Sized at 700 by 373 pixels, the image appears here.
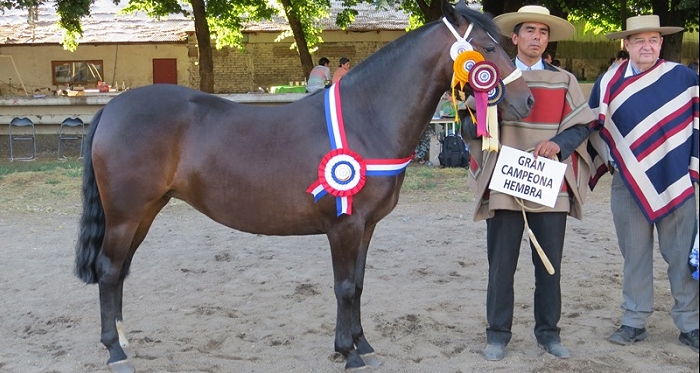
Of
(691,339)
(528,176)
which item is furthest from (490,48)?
(691,339)

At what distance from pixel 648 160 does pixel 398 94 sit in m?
1.66

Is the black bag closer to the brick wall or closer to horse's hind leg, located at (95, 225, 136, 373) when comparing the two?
horse's hind leg, located at (95, 225, 136, 373)

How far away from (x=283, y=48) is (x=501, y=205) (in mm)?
26250

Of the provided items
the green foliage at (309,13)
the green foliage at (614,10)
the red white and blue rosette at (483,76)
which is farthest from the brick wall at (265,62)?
the red white and blue rosette at (483,76)

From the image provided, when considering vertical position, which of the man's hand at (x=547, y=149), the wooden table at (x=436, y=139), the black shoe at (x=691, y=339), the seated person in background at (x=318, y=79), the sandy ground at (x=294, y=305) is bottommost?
the sandy ground at (x=294, y=305)

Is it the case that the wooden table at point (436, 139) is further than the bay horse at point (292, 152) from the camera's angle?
Yes

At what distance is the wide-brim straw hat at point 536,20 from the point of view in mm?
4148

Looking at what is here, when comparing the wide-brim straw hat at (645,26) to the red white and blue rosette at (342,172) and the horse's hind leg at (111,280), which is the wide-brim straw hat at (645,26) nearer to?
the red white and blue rosette at (342,172)

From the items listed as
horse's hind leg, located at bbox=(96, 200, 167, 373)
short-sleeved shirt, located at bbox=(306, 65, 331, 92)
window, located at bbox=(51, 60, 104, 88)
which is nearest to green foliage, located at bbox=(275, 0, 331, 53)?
short-sleeved shirt, located at bbox=(306, 65, 331, 92)

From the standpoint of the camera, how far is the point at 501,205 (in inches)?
167

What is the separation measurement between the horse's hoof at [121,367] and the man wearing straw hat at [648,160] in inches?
122

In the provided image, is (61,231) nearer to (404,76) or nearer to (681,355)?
(404,76)

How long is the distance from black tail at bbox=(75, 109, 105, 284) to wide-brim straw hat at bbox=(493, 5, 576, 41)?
265 cm

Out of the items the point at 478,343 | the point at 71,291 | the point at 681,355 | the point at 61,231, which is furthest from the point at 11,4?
the point at 681,355
